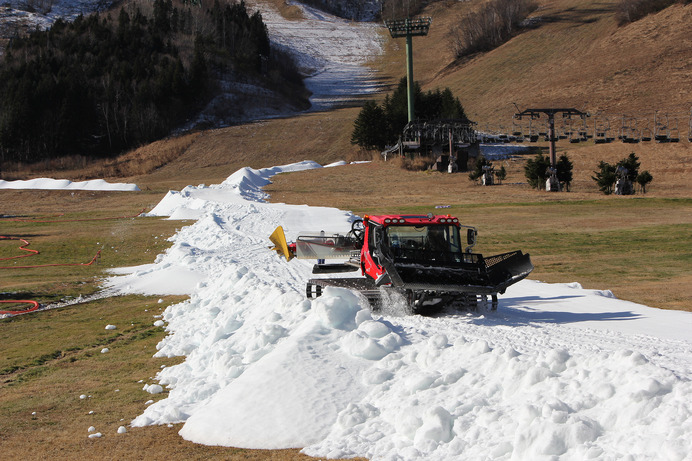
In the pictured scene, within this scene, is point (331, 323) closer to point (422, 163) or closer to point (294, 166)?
point (422, 163)

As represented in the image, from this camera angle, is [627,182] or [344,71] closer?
[627,182]

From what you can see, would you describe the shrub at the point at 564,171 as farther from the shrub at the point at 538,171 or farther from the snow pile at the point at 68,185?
the snow pile at the point at 68,185

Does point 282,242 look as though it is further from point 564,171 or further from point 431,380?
point 564,171

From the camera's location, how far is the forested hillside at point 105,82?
9031 cm

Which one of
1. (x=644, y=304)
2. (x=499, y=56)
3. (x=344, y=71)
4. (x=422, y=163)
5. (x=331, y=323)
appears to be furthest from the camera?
(x=344, y=71)

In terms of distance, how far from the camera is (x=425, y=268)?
11930 millimetres

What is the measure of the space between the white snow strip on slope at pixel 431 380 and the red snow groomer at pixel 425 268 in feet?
1.44

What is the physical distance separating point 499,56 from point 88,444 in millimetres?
114621

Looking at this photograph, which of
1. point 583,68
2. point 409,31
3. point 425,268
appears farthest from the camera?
point 583,68

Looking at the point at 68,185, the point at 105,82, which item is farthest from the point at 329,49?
the point at 68,185

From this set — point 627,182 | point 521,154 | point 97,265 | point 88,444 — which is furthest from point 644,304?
point 521,154

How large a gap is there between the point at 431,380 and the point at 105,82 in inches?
3829

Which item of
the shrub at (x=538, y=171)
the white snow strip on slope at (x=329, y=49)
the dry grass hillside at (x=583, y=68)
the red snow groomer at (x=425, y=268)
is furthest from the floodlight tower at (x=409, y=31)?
the red snow groomer at (x=425, y=268)

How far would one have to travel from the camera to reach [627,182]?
138 ft
